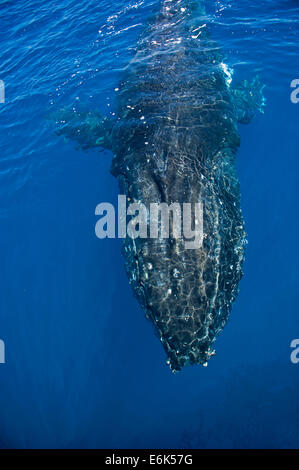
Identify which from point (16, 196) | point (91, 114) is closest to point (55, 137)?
point (91, 114)

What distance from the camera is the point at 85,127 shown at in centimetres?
1658

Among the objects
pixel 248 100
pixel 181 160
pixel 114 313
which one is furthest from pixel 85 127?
pixel 114 313

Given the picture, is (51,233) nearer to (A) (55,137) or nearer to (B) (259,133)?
(A) (55,137)

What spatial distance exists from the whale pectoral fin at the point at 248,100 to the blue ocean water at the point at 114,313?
0.39m

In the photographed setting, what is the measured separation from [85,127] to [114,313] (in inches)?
328

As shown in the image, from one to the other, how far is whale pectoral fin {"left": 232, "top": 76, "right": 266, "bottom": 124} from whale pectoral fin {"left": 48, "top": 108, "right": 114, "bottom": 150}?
5.49 meters

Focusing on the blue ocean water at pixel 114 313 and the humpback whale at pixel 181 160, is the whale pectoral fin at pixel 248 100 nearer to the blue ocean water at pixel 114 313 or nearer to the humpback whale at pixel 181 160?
the humpback whale at pixel 181 160

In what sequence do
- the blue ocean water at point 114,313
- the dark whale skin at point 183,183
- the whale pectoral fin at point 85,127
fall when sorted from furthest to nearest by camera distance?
the whale pectoral fin at point 85,127
the blue ocean water at point 114,313
the dark whale skin at point 183,183

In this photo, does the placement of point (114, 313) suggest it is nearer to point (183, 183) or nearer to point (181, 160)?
point (183, 183)

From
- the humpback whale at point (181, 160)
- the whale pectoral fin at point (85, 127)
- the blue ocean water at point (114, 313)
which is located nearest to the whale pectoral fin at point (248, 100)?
the humpback whale at point (181, 160)

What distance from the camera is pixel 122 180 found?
12.6 metres

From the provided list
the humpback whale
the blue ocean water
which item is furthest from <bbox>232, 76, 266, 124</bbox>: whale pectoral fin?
the blue ocean water

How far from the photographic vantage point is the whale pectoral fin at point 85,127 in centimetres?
1593

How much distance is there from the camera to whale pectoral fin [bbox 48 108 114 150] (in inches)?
627
